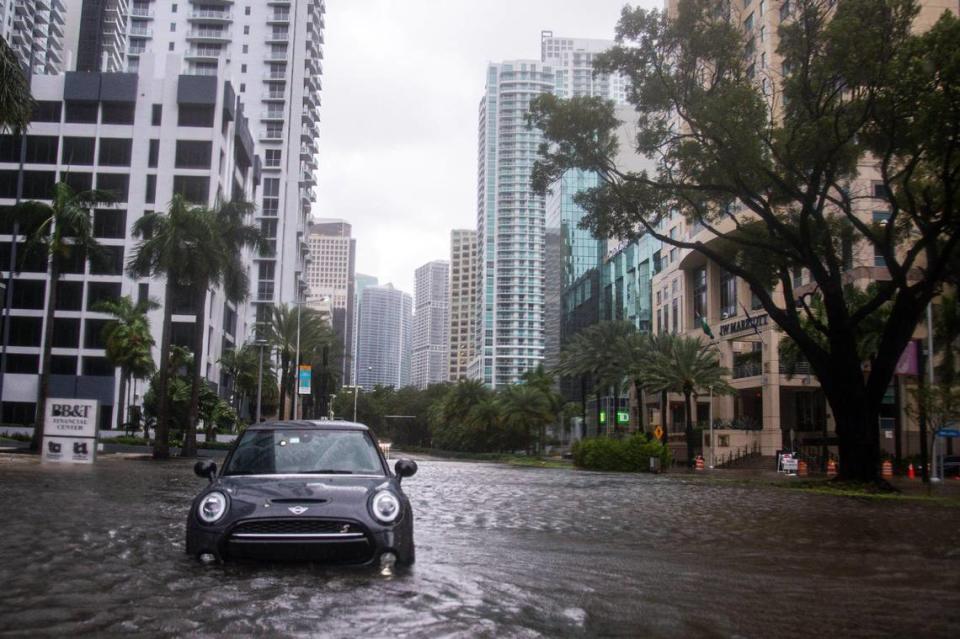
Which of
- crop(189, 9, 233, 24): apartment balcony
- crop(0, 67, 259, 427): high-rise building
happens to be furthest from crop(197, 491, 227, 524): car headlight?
crop(189, 9, 233, 24): apartment balcony

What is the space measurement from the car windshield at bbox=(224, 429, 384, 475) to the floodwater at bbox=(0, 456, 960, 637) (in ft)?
3.24

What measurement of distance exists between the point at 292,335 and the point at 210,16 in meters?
54.8

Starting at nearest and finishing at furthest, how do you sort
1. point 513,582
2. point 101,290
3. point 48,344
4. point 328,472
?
point 513,582 → point 328,472 → point 48,344 → point 101,290

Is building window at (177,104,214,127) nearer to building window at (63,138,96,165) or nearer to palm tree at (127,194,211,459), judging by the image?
building window at (63,138,96,165)

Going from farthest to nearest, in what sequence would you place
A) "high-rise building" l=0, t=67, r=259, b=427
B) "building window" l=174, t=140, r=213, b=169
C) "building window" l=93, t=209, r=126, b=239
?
"building window" l=174, t=140, r=213, b=169
"building window" l=93, t=209, r=126, b=239
"high-rise building" l=0, t=67, r=259, b=427

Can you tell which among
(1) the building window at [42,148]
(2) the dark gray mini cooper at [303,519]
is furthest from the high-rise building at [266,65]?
(2) the dark gray mini cooper at [303,519]

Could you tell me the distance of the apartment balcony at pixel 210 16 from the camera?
331 feet

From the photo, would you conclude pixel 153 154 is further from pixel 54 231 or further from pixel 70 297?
pixel 54 231

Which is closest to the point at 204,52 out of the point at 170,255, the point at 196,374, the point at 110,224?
the point at 110,224

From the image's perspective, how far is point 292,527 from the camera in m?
6.99

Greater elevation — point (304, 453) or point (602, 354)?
point (602, 354)

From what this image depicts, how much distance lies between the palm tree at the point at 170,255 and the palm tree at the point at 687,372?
27.9m

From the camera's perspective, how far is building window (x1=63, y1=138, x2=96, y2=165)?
71.2 metres

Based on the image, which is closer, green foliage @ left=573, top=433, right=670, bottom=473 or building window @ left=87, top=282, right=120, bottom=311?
green foliage @ left=573, top=433, right=670, bottom=473
